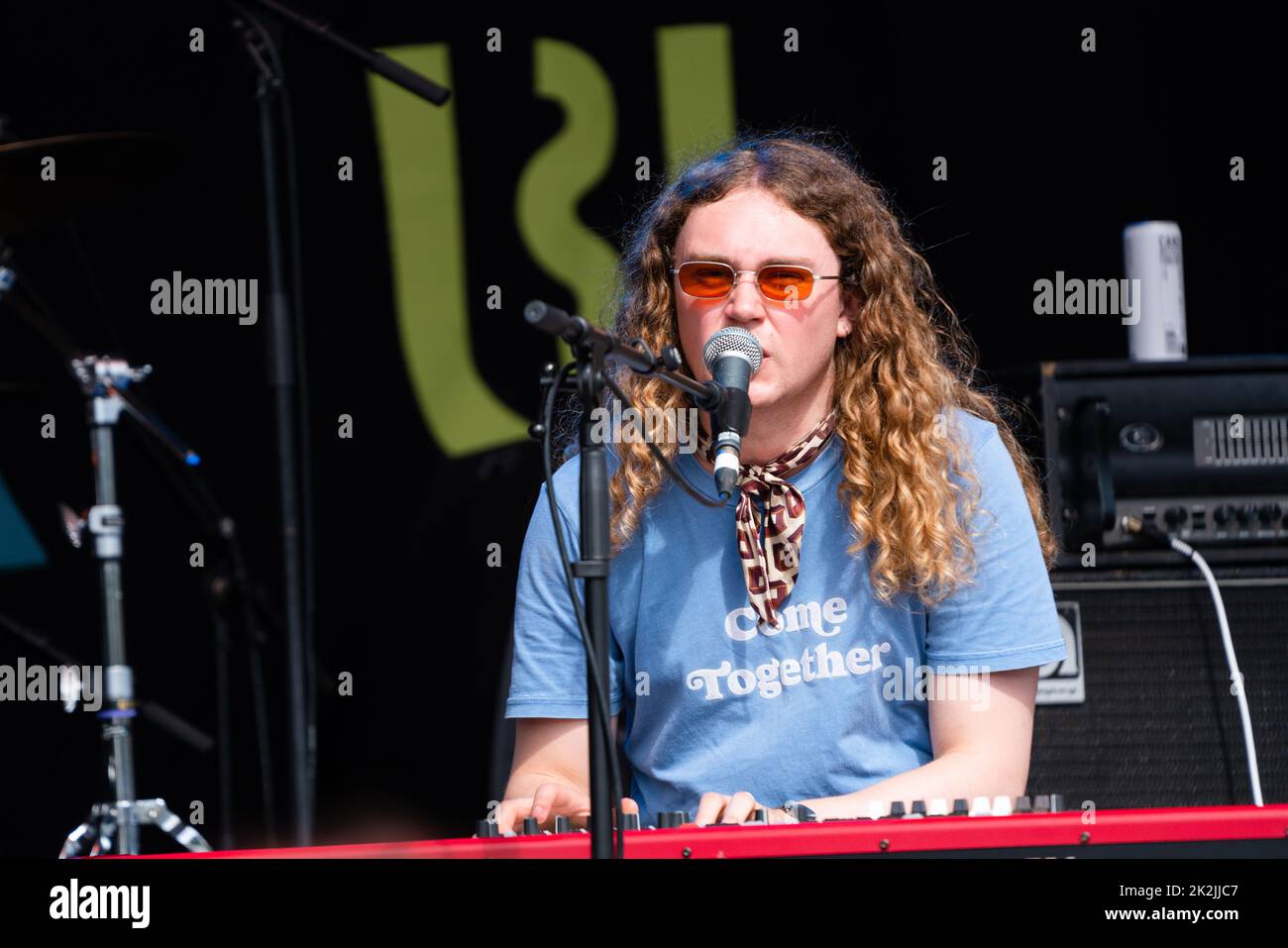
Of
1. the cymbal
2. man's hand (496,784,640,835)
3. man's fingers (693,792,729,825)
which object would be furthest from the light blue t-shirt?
the cymbal

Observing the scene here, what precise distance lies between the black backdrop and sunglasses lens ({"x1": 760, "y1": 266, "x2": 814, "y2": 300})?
1669mm

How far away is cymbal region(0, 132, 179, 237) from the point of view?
124 inches

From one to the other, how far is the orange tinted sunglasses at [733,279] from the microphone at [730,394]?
430mm

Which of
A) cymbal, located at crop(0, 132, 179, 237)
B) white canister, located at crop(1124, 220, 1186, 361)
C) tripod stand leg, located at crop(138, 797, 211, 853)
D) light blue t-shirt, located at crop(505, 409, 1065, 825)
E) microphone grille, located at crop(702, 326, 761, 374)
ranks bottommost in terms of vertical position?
tripod stand leg, located at crop(138, 797, 211, 853)

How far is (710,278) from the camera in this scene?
97.0 inches

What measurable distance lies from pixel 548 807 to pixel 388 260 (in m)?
2.46

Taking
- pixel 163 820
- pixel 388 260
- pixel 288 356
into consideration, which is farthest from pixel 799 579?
pixel 388 260

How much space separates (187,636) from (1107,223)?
2.64 m

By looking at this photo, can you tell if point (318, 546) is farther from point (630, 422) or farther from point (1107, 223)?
point (1107, 223)

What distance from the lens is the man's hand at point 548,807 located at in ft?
6.72

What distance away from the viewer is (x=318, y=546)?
4180 millimetres

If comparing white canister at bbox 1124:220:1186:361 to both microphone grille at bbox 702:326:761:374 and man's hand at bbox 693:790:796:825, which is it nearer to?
microphone grille at bbox 702:326:761:374
